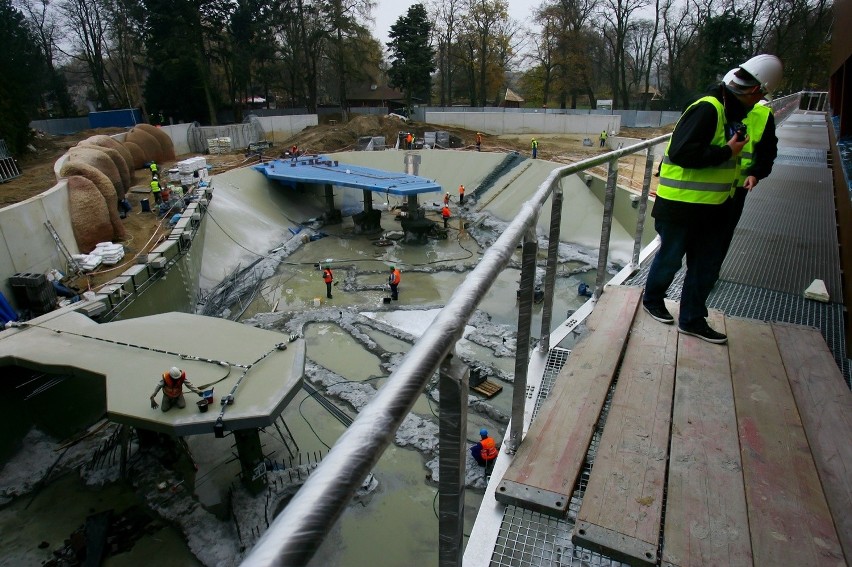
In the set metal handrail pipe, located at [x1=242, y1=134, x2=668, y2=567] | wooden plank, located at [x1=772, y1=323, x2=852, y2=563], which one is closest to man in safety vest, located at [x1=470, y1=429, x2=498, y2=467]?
wooden plank, located at [x1=772, y1=323, x2=852, y2=563]

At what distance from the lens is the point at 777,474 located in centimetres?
165

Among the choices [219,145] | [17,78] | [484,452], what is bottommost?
[484,452]

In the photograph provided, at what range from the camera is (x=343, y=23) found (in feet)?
113

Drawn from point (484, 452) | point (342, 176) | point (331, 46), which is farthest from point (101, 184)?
point (331, 46)

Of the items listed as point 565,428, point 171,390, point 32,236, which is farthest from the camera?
point 32,236

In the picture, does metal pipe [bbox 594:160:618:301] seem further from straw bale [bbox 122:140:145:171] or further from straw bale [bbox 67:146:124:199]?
straw bale [bbox 122:140:145:171]

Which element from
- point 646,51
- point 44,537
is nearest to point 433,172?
point 44,537

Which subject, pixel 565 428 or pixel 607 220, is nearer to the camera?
pixel 565 428

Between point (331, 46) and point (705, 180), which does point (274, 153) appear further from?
point (705, 180)

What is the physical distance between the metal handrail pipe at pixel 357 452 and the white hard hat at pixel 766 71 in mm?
2107

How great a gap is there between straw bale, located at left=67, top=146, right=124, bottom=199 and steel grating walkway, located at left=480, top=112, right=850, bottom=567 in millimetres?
14661

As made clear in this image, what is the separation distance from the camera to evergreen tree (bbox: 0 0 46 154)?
19359 mm

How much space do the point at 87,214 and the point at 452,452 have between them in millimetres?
13078

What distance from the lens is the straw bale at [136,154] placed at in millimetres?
19966
